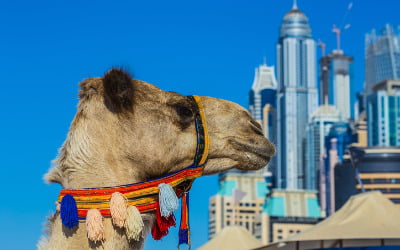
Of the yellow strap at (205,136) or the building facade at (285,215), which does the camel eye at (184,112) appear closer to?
the yellow strap at (205,136)

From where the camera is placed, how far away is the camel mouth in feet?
8.15

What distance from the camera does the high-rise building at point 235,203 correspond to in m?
137

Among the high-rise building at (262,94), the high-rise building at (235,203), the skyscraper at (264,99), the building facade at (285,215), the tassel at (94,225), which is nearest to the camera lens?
→ the tassel at (94,225)

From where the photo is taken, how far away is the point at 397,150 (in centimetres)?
11256

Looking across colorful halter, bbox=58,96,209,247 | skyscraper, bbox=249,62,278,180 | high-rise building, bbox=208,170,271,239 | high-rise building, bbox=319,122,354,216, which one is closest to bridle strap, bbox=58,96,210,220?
colorful halter, bbox=58,96,209,247

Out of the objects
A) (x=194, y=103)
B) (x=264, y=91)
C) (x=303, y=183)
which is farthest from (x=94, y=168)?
(x=264, y=91)

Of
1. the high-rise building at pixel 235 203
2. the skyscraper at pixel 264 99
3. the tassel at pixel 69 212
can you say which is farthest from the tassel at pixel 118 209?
the skyscraper at pixel 264 99

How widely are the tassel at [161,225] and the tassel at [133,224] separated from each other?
0.40ft

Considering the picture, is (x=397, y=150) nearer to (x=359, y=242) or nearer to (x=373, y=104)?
(x=373, y=104)

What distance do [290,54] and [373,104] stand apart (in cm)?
5521

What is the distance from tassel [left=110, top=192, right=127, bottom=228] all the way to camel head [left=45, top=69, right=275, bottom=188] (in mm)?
57

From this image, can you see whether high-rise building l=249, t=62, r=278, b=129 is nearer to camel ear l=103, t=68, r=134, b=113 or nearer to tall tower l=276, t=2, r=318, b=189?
tall tower l=276, t=2, r=318, b=189

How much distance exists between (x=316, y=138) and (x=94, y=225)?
16110 centimetres

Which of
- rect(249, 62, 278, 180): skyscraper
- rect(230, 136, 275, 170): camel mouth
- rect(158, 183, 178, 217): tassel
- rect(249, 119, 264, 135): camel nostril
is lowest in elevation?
rect(158, 183, 178, 217): tassel
